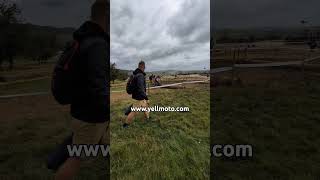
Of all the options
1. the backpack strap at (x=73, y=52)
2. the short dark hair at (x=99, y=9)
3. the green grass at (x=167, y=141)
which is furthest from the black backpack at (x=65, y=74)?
the green grass at (x=167, y=141)

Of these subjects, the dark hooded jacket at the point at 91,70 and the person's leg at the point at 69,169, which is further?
the person's leg at the point at 69,169

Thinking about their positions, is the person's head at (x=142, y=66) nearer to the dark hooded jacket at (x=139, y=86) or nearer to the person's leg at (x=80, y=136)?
the dark hooded jacket at (x=139, y=86)

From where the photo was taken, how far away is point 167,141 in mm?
2783

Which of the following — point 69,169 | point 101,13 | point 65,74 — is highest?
point 101,13

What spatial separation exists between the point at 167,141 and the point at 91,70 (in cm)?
69

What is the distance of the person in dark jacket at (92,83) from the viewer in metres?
2.72

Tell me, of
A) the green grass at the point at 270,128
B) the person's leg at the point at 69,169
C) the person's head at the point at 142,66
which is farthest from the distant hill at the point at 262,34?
the person's leg at the point at 69,169

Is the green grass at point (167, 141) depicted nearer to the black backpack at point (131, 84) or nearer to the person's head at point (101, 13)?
the black backpack at point (131, 84)

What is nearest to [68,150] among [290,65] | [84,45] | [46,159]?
[46,159]

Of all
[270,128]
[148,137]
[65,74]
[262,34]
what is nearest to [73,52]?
[65,74]

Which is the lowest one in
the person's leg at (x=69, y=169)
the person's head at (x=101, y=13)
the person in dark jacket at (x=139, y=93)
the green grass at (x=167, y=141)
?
the person's leg at (x=69, y=169)

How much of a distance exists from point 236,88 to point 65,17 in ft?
4.14

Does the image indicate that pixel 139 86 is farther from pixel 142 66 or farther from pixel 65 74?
pixel 65 74

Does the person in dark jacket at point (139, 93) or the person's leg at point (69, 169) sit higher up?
the person in dark jacket at point (139, 93)
